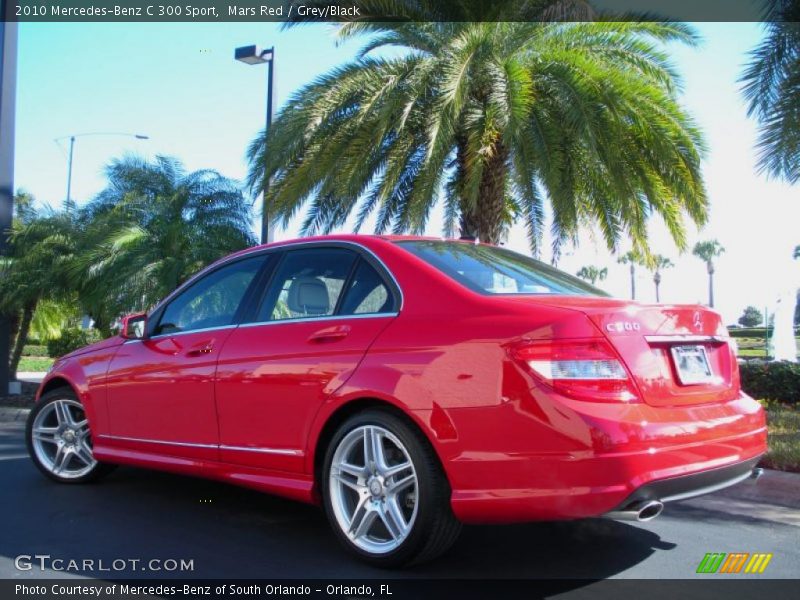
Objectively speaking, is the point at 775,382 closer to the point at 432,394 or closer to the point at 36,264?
the point at 432,394

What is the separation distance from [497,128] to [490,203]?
146cm

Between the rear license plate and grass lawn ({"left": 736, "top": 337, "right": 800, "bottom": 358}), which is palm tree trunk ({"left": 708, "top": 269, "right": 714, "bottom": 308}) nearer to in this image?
grass lawn ({"left": 736, "top": 337, "right": 800, "bottom": 358})

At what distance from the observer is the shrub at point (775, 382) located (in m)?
11.0

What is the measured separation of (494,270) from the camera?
4367 millimetres

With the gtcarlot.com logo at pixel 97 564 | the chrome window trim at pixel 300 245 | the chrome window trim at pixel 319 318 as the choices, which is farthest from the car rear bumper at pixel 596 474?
the gtcarlot.com logo at pixel 97 564

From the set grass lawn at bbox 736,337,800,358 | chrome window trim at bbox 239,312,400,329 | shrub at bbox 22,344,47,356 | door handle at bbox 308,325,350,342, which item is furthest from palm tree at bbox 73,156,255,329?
grass lawn at bbox 736,337,800,358

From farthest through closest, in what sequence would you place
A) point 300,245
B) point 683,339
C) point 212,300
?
point 212,300 < point 300,245 < point 683,339

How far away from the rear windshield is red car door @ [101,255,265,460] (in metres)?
1.17

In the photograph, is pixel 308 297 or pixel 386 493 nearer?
pixel 386 493

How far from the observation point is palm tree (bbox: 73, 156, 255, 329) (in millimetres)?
12133

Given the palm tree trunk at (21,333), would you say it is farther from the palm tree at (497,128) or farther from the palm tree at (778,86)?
the palm tree at (778,86)

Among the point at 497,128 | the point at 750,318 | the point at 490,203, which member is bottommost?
the point at 750,318

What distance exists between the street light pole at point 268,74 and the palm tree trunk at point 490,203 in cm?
273

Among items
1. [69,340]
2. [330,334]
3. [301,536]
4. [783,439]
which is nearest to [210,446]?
[301,536]
